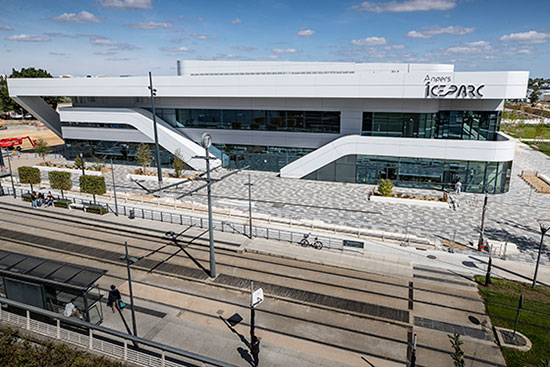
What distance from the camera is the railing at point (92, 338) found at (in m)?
14.3

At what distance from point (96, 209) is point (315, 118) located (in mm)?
24803

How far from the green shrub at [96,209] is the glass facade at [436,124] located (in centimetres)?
2761

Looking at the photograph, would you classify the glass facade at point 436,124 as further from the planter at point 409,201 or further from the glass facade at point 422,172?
the planter at point 409,201

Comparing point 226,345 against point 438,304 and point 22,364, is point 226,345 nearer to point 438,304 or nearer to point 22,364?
point 22,364

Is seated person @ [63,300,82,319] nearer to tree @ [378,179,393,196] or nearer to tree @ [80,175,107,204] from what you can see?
tree @ [80,175,107,204]

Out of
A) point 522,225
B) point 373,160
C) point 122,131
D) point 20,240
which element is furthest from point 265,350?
point 122,131

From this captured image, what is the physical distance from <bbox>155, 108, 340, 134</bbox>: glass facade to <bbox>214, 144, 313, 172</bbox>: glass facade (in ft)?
7.89

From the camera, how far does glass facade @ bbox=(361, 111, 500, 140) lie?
4053 centimetres

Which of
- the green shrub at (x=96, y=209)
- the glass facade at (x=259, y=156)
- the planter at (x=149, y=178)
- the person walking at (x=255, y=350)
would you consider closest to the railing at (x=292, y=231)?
the green shrub at (x=96, y=209)

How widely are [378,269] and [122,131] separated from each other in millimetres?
39378

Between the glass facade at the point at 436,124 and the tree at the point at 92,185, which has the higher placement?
the glass facade at the point at 436,124

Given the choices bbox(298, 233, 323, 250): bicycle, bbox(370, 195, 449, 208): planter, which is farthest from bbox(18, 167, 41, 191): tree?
bbox(370, 195, 449, 208): planter

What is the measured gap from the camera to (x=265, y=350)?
Answer: 1627cm

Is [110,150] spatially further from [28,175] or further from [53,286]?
[53,286]
